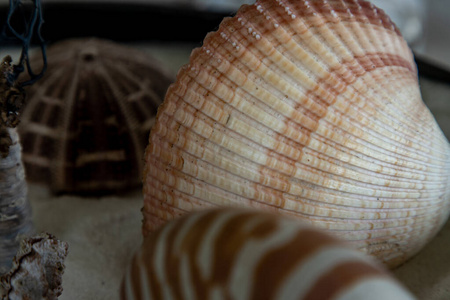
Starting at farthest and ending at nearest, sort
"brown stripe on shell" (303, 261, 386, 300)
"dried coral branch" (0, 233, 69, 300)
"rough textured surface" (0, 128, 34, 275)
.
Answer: "rough textured surface" (0, 128, 34, 275), "dried coral branch" (0, 233, 69, 300), "brown stripe on shell" (303, 261, 386, 300)

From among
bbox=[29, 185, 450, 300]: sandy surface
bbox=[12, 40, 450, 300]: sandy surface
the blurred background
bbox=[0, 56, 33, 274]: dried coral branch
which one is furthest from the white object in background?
bbox=[0, 56, 33, 274]: dried coral branch

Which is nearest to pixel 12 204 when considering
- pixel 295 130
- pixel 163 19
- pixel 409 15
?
pixel 295 130

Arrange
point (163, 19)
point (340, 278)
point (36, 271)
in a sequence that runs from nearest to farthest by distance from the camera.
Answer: point (340, 278), point (36, 271), point (163, 19)

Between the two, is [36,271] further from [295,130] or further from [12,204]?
[295,130]

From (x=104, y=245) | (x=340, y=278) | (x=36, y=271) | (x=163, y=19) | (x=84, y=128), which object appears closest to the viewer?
(x=340, y=278)

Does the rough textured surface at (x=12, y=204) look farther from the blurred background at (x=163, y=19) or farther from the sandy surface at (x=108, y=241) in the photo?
the blurred background at (x=163, y=19)

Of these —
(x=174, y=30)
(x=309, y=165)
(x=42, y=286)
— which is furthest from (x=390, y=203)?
(x=174, y=30)

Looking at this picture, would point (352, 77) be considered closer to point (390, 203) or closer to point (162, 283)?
point (390, 203)

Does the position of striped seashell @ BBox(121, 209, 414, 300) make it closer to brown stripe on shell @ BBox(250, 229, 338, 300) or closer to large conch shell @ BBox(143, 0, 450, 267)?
brown stripe on shell @ BBox(250, 229, 338, 300)

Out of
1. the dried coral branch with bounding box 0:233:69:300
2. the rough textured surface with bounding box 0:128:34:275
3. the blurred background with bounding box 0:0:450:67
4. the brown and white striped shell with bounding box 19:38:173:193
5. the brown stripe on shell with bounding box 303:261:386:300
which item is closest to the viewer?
the brown stripe on shell with bounding box 303:261:386:300
